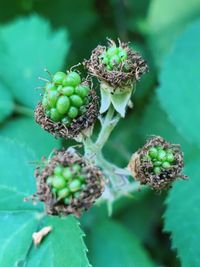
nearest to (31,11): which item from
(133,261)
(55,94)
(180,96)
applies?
(180,96)

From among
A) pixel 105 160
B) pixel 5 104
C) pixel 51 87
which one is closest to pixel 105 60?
pixel 51 87

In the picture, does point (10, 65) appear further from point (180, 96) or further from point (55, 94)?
point (55, 94)

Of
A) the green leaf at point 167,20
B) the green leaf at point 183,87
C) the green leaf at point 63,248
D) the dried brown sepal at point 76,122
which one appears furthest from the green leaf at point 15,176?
the green leaf at point 167,20

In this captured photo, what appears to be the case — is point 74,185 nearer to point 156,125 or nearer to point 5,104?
point 5,104

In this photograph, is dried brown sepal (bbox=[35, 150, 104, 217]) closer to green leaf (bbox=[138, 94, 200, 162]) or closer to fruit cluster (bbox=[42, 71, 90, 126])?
fruit cluster (bbox=[42, 71, 90, 126])

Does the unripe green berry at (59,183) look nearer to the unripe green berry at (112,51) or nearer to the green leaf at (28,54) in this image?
the unripe green berry at (112,51)
